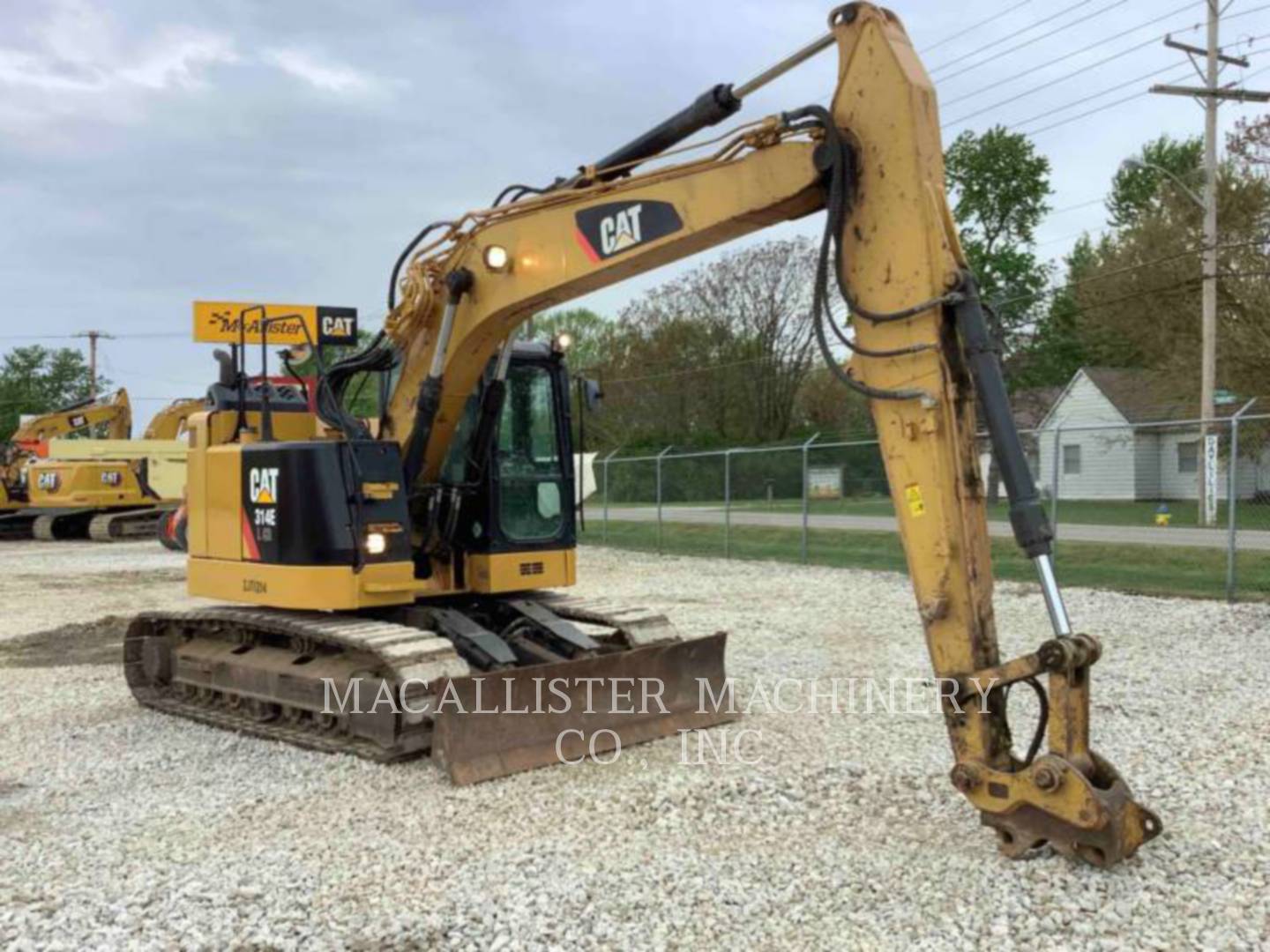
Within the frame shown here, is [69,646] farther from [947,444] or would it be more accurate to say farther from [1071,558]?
[1071,558]

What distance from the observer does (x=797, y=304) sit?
43094mm

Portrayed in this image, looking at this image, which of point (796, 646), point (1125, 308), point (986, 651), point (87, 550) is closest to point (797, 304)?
point (1125, 308)

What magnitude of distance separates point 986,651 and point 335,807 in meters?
3.17

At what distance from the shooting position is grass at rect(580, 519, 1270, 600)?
41.7 ft

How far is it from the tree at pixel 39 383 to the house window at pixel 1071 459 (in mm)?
49650

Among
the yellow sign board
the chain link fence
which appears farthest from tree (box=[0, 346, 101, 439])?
the yellow sign board

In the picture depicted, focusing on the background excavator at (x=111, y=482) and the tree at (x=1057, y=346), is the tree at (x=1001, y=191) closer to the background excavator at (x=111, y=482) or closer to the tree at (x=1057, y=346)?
the tree at (x=1057, y=346)

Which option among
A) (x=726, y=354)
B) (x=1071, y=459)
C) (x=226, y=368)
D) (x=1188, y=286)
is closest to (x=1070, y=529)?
(x=1071, y=459)

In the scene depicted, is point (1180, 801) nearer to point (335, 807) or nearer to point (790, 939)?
point (790, 939)

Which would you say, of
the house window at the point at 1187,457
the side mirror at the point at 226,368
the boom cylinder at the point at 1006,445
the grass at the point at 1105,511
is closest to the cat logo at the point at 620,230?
the boom cylinder at the point at 1006,445

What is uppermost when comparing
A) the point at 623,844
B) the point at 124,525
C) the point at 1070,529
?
the point at 1070,529

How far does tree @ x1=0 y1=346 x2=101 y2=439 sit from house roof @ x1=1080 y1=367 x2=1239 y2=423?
4817 cm

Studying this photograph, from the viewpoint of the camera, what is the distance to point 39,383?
2341 inches

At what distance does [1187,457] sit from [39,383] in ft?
188
